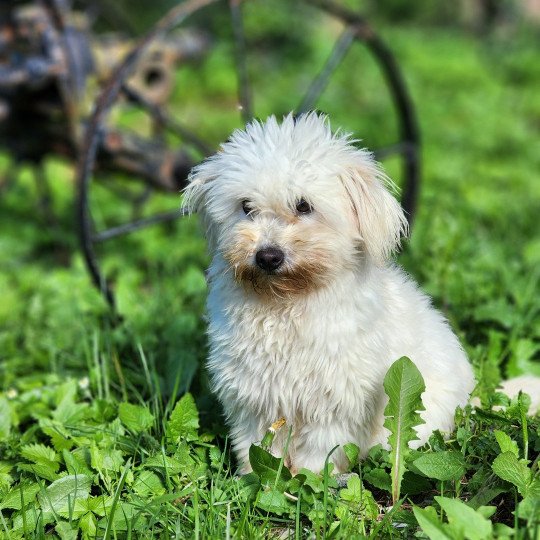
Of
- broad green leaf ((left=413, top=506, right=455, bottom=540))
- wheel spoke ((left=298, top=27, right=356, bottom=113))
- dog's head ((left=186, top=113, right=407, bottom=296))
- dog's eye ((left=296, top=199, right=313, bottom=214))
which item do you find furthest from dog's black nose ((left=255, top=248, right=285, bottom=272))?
wheel spoke ((left=298, top=27, right=356, bottom=113))

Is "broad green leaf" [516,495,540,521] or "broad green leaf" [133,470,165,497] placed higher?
"broad green leaf" [516,495,540,521]

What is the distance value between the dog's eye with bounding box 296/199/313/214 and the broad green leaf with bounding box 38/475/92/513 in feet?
3.55

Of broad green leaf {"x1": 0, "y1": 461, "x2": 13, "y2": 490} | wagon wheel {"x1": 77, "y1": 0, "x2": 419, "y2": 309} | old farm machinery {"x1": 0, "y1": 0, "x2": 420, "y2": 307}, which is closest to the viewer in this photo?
broad green leaf {"x1": 0, "y1": 461, "x2": 13, "y2": 490}

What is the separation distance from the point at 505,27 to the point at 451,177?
7.77 metres

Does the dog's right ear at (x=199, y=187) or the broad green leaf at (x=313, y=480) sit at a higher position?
the dog's right ear at (x=199, y=187)

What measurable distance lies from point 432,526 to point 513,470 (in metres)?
0.38

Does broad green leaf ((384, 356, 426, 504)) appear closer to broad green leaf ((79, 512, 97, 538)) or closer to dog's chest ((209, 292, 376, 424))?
dog's chest ((209, 292, 376, 424))

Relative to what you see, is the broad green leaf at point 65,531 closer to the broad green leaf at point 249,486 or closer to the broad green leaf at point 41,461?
the broad green leaf at point 41,461

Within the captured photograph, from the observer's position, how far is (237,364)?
2.62 m

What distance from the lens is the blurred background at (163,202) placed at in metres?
3.68

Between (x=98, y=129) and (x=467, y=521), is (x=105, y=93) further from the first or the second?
(x=467, y=521)

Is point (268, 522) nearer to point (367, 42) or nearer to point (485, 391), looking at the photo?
point (485, 391)

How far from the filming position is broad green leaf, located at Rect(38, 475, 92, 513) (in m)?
2.56

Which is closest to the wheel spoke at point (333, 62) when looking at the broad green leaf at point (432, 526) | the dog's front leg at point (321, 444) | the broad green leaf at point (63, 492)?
the dog's front leg at point (321, 444)
